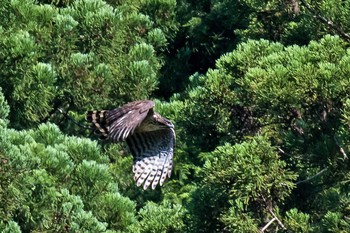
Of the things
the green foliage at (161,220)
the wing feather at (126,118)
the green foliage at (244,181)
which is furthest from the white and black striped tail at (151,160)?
the green foliage at (244,181)

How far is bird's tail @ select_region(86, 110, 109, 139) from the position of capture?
11742 millimetres

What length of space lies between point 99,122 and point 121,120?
265mm

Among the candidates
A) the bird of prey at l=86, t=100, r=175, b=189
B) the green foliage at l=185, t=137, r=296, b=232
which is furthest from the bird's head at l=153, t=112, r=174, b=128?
the green foliage at l=185, t=137, r=296, b=232

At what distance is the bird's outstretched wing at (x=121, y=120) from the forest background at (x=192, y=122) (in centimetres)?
28

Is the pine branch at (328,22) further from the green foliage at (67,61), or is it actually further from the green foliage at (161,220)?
the green foliage at (161,220)

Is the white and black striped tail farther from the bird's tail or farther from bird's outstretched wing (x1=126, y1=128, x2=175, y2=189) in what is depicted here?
the bird's tail

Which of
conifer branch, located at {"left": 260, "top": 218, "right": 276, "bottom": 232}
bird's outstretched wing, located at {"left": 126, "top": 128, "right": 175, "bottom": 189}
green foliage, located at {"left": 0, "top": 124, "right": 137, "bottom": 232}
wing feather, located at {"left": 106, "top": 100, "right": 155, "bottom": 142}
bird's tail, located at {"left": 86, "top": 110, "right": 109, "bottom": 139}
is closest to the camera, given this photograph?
green foliage, located at {"left": 0, "top": 124, "right": 137, "bottom": 232}

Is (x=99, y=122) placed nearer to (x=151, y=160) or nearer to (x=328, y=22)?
(x=151, y=160)

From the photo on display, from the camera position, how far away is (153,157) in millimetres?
12648

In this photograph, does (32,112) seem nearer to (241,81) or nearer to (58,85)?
(58,85)

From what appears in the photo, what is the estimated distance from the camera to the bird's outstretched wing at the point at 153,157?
12.6 metres

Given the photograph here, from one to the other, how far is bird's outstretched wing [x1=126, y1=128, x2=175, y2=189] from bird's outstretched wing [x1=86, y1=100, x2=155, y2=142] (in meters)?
0.76

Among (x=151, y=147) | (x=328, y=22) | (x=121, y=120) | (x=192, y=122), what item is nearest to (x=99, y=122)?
(x=121, y=120)

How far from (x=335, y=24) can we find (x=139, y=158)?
5.75ft
